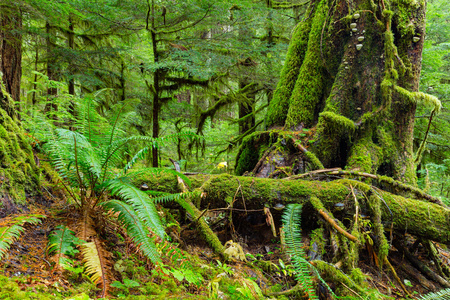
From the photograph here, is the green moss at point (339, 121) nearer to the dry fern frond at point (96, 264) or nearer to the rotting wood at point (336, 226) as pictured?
the rotting wood at point (336, 226)

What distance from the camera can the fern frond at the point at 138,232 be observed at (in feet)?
5.04

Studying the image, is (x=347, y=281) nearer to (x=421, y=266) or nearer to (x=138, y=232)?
(x=421, y=266)

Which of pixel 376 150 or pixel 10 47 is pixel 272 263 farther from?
pixel 10 47

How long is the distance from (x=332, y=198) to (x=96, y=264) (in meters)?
2.31

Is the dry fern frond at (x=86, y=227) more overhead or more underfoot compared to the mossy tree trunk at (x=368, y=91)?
more underfoot

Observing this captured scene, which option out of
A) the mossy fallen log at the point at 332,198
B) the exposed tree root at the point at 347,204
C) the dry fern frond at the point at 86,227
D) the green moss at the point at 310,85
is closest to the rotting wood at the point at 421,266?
the exposed tree root at the point at 347,204

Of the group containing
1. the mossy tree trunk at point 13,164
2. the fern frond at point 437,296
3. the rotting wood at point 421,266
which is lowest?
the rotting wood at point 421,266

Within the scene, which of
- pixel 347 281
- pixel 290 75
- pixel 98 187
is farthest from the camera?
pixel 290 75

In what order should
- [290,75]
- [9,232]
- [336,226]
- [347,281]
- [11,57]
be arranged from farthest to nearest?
[11,57] < [290,75] < [336,226] < [347,281] < [9,232]

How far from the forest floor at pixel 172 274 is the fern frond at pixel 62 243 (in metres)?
0.06

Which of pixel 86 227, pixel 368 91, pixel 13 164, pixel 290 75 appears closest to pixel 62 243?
pixel 86 227

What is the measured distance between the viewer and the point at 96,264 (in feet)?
4.87

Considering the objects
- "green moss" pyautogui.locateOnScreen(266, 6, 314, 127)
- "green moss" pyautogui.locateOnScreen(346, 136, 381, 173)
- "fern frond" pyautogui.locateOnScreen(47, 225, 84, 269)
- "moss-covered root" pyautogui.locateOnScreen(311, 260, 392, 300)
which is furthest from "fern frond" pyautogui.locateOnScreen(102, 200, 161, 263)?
"green moss" pyautogui.locateOnScreen(266, 6, 314, 127)

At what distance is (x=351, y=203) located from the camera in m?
2.70
